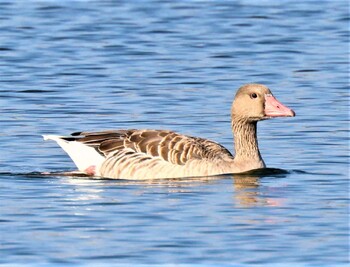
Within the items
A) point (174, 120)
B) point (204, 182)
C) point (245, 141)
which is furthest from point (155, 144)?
point (174, 120)

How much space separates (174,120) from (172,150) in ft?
14.0

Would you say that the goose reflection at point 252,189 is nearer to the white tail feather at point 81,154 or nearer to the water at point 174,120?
the water at point 174,120

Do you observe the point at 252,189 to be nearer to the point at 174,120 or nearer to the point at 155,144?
the point at 155,144

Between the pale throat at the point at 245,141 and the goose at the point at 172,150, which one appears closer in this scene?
the goose at the point at 172,150

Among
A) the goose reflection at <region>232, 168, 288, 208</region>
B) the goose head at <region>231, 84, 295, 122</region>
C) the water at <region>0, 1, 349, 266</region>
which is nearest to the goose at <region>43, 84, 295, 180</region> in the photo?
the goose head at <region>231, 84, 295, 122</region>

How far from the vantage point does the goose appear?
18.7m

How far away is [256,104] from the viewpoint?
1905cm

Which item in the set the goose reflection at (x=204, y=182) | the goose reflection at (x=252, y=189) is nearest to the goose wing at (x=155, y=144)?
the goose reflection at (x=204, y=182)

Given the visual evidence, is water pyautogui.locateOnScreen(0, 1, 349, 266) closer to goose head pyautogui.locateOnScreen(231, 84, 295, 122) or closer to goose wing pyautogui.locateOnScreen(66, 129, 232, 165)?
goose wing pyautogui.locateOnScreen(66, 129, 232, 165)

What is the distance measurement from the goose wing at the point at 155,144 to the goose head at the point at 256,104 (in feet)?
2.01

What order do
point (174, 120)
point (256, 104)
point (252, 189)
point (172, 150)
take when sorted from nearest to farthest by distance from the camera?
point (252, 189) < point (172, 150) < point (256, 104) < point (174, 120)

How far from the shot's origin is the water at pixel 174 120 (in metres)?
A: 15.0

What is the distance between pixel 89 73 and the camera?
92.1ft

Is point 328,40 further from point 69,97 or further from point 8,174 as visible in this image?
point 8,174
